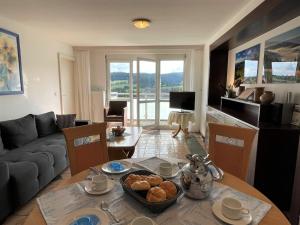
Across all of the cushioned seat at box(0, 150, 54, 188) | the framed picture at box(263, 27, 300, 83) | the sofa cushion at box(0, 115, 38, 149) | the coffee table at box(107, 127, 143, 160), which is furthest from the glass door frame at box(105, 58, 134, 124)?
the framed picture at box(263, 27, 300, 83)

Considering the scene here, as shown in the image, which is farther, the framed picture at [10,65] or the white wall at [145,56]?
the white wall at [145,56]

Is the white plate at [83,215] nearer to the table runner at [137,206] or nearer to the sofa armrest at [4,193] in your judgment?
the table runner at [137,206]

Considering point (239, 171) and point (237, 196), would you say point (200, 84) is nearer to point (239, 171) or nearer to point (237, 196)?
point (239, 171)

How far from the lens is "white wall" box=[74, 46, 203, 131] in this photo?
5.28 metres

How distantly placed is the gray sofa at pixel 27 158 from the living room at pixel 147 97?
0.01 meters

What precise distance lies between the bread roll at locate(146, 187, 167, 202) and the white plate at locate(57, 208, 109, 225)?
207 millimetres

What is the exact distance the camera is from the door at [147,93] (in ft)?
18.2

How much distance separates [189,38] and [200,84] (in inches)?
55.7

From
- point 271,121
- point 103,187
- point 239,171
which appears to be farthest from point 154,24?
point 103,187

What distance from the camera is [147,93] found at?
225 inches

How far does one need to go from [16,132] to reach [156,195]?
267cm

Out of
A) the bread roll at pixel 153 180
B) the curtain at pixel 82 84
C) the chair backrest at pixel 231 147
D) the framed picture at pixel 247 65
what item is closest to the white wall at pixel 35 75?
the curtain at pixel 82 84

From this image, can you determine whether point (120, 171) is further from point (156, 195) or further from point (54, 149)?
point (54, 149)

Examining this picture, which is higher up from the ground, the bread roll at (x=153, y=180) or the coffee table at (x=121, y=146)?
the bread roll at (x=153, y=180)
